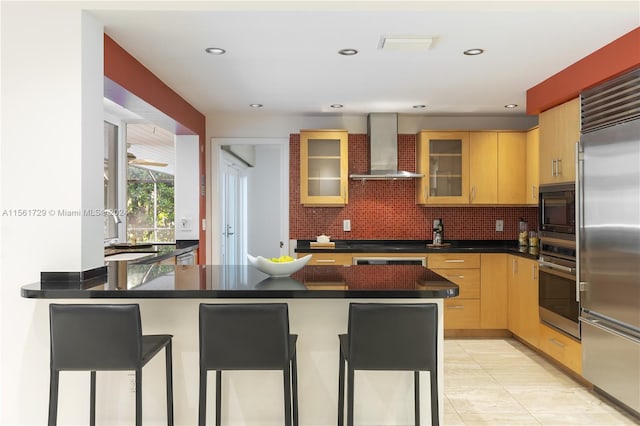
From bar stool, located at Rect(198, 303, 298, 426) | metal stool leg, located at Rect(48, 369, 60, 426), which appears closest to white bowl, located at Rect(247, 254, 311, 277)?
bar stool, located at Rect(198, 303, 298, 426)

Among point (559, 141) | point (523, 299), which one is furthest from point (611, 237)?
point (523, 299)

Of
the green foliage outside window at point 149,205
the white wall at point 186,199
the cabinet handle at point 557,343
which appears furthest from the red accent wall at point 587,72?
the green foliage outside window at point 149,205

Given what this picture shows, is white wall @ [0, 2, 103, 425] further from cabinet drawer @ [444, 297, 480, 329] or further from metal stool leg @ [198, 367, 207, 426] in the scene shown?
cabinet drawer @ [444, 297, 480, 329]

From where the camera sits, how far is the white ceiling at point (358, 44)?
252 cm

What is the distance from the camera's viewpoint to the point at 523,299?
14.7 ft

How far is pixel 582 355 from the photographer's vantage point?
3379 millimetres

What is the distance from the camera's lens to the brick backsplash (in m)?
5.53

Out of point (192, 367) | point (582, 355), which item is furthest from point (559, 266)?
point (192, 367)

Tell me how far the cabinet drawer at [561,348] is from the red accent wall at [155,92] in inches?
134

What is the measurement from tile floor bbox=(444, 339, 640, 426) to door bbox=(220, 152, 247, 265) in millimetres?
3043

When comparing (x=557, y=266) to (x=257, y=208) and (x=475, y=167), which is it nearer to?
(x=475, y=167)

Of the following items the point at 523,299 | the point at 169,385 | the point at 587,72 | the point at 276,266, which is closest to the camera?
the point at 169,385

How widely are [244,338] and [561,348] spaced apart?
280cm

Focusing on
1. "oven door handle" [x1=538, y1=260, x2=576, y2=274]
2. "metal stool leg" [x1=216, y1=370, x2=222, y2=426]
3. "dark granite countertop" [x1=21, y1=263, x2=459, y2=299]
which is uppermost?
"dark granite countertop" [x1=21, y1=263, x2=459, y2=299]
